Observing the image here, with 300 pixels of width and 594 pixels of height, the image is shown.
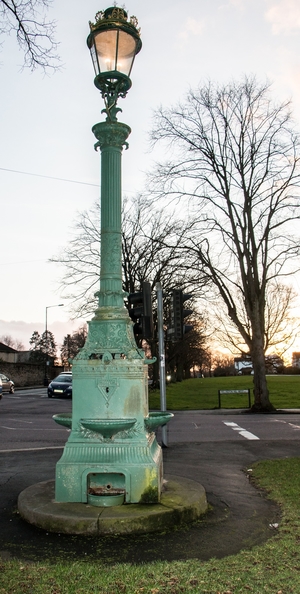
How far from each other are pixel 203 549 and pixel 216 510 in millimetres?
1416

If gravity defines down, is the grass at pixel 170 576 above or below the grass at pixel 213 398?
below

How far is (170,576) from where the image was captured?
3721mm

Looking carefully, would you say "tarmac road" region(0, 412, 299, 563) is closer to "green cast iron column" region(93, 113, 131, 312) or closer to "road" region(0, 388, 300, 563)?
"road" region(0, 388, 300, 563)

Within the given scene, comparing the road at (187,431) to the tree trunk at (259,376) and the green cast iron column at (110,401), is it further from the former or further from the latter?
the green cast iron column at (110,401)

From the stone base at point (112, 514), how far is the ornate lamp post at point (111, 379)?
183 mm

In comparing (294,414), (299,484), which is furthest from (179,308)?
(294,414)

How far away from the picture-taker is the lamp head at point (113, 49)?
612 centimetres

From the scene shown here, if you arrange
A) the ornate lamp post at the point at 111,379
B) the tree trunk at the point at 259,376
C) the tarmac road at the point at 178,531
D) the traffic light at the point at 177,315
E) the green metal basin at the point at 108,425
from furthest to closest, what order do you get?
the tree trunk at the point at 259,376, the traffic light at the point at 177,315, the ornate lamp post at the point at 111,379, the green metal basin at the point at 108,425, the tarmac road at the point at 178,531

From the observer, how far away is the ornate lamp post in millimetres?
5484

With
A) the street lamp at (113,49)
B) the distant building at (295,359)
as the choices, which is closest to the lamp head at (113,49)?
the street lamp at (113,49)

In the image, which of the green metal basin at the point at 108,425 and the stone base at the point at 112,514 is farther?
the green metal basin at the point at 108,425

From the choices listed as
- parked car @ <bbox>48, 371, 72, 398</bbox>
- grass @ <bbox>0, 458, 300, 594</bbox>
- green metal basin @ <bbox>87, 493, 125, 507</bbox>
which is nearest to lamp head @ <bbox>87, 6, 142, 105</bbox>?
green metal basin @ <bbox>87, 493, 125, 507</bbox>

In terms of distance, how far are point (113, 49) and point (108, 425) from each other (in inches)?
176

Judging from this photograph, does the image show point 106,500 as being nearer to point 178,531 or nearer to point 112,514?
point 112,514
